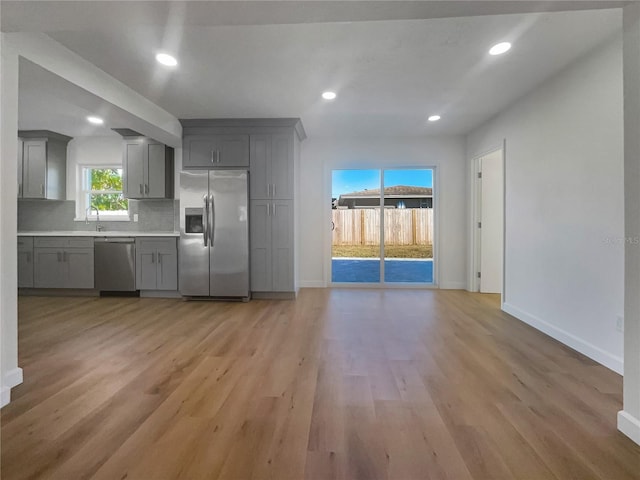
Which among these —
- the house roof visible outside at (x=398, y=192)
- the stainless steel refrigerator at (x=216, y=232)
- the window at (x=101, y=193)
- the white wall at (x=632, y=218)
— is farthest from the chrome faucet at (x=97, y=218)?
the white wall at (x=632, y=218)

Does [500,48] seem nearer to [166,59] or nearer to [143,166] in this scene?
[166,59]

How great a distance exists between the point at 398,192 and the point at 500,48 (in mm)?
3270

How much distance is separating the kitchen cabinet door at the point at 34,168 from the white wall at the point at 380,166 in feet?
13.2

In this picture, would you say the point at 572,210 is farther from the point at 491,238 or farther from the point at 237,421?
the point at 237,421

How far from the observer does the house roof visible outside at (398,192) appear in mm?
5602

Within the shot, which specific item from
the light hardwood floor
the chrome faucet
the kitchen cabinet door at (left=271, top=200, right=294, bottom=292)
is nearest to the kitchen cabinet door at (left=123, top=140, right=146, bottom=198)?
the chrome faucet

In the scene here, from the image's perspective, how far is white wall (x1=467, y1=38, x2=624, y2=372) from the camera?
2355 mm

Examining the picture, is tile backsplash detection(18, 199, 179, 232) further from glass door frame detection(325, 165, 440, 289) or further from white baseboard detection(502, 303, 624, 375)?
white baseboard detection(502, 303, 624, 375)

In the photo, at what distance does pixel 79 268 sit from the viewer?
15.1ft

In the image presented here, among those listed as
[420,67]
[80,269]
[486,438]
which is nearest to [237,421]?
[486,438]

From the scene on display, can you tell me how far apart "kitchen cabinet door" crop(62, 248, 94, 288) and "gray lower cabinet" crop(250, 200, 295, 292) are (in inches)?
93.4

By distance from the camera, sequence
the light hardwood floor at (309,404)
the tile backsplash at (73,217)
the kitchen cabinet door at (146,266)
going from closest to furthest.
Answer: the light hardwood floor at (309,404), the kitchen cabinet door at (146,266), the tile backsplash at (73,217)

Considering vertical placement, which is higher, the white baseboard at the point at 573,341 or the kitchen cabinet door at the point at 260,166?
the kitchen cabinet door at the point at 260,166

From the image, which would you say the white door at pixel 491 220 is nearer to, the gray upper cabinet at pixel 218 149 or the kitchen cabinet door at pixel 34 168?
the gray upper cabinet at pixel 218 149
